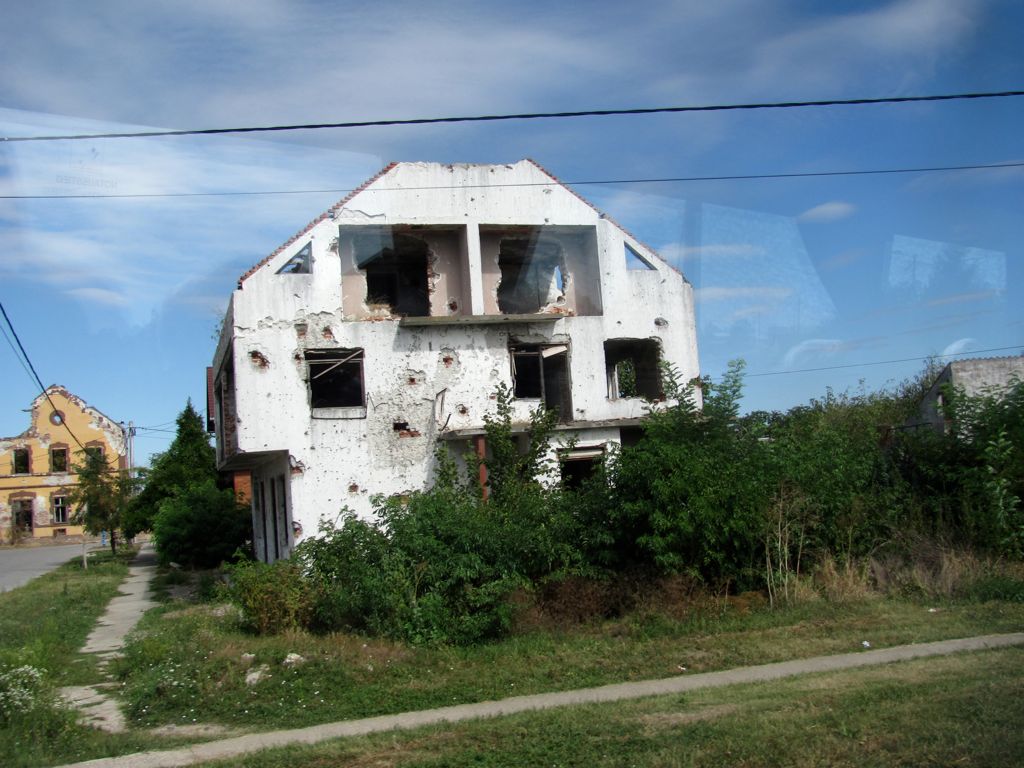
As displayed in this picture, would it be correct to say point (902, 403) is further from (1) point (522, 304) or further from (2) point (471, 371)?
(2) point (471, 371)

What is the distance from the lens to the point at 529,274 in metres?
23.0

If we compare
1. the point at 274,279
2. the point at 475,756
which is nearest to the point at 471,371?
the point at 274,279

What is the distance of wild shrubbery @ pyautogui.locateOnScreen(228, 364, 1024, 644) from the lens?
12102mm

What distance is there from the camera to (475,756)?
7.14 m

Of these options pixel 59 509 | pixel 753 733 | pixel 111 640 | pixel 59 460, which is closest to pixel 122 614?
pixel 111 640

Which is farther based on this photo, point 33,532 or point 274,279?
point 33,532

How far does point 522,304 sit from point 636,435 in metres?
4.60

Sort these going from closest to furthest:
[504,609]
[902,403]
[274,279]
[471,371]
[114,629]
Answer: [504,609] < [114,629] < [274,279] < [471,371] < [902,403]

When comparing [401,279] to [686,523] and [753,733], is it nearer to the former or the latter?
[686,523]

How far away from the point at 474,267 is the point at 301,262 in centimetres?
379

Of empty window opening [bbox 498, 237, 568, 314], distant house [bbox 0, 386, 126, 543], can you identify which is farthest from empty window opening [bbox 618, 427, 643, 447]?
distant house [bbox 0, 386, 126, 543]

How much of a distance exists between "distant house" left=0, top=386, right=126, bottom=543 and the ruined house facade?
1738 inches

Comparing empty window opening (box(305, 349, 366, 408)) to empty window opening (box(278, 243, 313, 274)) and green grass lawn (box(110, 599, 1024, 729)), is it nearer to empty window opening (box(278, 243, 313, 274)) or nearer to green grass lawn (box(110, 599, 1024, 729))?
empty window opening (box(278, 243, 313, 274))

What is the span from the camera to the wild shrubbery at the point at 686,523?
39.7 feet
